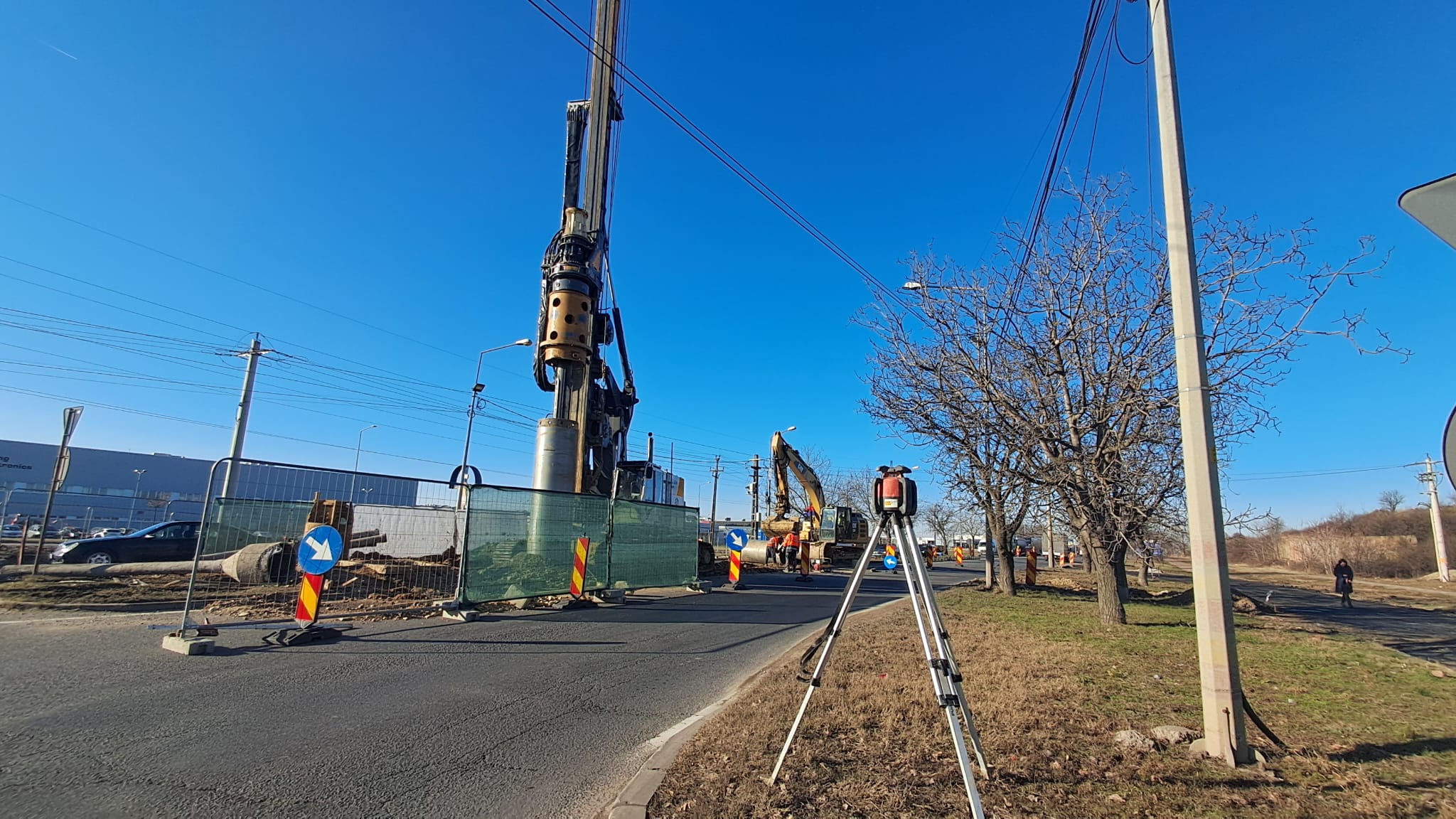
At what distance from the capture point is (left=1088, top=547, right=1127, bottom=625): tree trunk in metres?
11.9

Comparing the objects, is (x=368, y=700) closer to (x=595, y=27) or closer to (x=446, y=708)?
(x=446, y=708)

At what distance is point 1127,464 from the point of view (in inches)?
420

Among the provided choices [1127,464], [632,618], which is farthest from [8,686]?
[1127,464]

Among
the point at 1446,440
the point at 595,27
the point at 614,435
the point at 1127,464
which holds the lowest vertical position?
the point at 1446,440

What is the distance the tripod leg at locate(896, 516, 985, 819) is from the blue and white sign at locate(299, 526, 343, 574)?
7.41 meters

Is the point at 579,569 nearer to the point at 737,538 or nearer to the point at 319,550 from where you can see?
the point at 319,550

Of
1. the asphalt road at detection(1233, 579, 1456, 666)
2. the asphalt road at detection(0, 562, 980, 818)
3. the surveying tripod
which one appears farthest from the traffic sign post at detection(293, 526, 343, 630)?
the asphalt road at detection(1233, 579, 1456, 666)

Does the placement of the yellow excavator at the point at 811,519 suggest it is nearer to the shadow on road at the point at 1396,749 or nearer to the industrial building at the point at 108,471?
the shadow on road at the point at 1396,749

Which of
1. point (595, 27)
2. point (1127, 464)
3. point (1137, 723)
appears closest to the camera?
point (1137, 723)

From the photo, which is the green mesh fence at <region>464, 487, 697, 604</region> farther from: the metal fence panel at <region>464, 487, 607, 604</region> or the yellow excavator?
the yellow excavator

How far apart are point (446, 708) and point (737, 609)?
849 centimetres

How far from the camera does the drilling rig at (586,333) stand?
59.7ft

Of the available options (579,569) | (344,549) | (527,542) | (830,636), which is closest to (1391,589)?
(579,569)

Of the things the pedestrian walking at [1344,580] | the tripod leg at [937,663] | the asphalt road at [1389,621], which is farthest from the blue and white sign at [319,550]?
the pedestrian walking at [1344,580]
